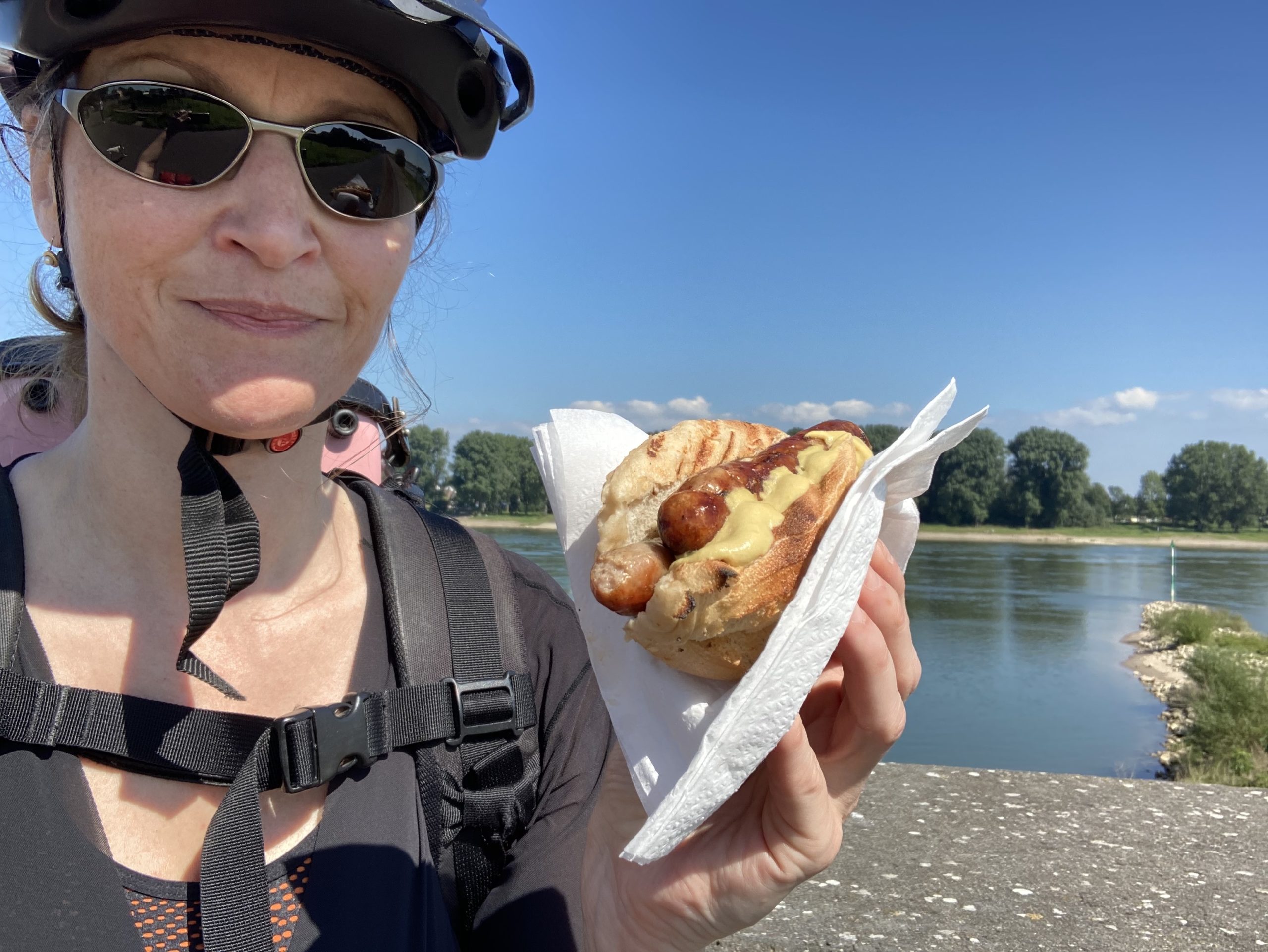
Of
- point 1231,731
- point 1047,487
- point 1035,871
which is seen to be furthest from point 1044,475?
point 1035,871

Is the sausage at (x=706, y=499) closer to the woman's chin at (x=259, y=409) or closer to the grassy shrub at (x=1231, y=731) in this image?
the woman's chin at (x=259, y=409)

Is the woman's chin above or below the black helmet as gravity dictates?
below

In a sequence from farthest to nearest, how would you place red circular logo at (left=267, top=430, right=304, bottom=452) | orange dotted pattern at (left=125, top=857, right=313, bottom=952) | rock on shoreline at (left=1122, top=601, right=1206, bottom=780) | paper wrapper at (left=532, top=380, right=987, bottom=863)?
rock on shoreline at (left=1122, top=601, right=1206, bottom=780), red circular logo at (left=267, top=430, right=304, bottom=452), orange dotted pattern at (left=125, top=857, right=313, bottom=952), paper wrapper at (left=532, top=380, right=987, bottom=863)

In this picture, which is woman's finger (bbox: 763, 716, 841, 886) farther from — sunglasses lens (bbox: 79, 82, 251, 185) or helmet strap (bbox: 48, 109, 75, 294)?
helmet strap (bbox: 48, 109, 75, 294)

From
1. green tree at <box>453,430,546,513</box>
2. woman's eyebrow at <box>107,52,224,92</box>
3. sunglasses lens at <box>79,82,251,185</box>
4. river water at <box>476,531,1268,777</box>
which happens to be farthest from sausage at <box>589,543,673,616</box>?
green tree at <box>453,430,546,513</box>

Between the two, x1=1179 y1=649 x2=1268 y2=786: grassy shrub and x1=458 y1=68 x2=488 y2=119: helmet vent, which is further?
x1=1179 y1=649 x2=1268 y2=786: grassy shrub

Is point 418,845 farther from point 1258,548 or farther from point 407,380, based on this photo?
point 1258,548

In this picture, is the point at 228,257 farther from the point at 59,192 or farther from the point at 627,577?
the point at 627,577

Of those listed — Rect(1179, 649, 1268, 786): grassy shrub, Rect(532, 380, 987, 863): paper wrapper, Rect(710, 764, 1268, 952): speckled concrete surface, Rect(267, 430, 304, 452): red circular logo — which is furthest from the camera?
Rect(1179, 649, 1268, 786): grassy shrub
